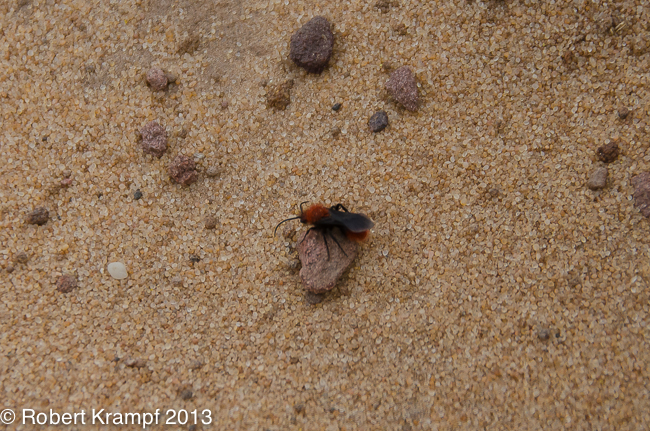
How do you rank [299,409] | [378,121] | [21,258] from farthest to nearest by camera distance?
[378,121]
[21,258]
[299,409]

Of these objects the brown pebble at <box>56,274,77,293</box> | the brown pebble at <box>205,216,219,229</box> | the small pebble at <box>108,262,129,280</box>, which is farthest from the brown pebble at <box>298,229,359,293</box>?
the brown pebble at <box>56,274,77,293</box>

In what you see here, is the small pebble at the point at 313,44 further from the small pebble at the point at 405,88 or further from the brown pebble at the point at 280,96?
the small pebble at the point at 405,88

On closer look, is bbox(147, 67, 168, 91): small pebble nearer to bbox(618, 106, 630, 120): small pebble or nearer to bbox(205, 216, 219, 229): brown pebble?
bbox(205, 216, 219, 229): brown pebble

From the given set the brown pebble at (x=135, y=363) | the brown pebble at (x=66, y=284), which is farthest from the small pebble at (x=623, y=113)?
the brown pebble at (x=66, y=284)

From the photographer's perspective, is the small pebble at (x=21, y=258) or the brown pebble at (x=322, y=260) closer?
the brown pebble at (x=322, y=260)

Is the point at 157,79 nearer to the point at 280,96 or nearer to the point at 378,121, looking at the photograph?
the point at 280,96

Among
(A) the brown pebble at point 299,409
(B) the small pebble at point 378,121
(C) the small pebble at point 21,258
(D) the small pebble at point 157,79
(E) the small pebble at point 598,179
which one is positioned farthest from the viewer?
(D) the small pebble at point 157,79

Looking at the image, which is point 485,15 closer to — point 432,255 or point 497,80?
point 497,80

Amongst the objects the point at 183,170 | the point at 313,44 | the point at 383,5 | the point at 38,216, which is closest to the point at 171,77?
the point at 183,170
